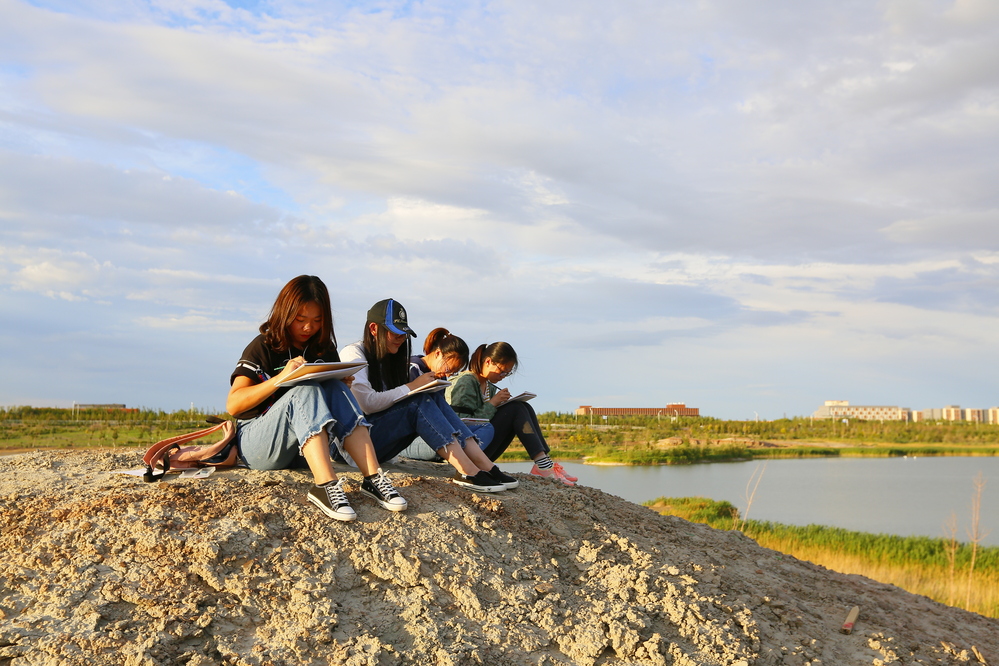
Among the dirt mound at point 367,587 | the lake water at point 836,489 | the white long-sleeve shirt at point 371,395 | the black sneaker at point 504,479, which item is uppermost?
the white long-sleeve shirt at point 371,395

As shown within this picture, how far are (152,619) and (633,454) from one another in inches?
804

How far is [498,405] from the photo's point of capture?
18.5ft

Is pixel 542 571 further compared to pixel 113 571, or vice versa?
pixel 542 571

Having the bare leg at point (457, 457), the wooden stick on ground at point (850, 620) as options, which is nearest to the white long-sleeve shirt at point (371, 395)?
the bare leg at point (457, 457)

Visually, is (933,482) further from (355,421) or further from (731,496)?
(355,421)

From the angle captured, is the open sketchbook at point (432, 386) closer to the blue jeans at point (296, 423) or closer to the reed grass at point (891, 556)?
the blue jeans at point (296, 423)

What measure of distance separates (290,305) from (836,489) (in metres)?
16.8

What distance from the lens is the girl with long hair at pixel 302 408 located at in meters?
3.40

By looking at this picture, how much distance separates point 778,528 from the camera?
12.3 metres

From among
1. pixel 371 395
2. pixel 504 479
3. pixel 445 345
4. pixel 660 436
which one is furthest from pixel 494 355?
pixel 660 436

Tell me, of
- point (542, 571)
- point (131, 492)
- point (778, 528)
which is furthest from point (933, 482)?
point (131, 492)

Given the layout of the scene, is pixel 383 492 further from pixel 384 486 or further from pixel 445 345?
pixel 445 345

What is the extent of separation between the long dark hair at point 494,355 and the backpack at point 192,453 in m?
2.10

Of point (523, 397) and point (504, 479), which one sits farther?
point (523, 397)
